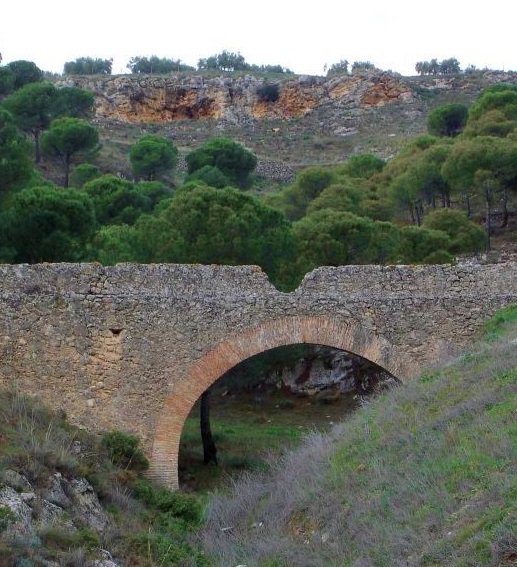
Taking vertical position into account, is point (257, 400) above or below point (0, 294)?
below

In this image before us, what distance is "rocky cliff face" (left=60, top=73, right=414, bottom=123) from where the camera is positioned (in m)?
58.8

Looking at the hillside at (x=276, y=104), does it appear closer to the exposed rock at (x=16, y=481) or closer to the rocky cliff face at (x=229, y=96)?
the rocky cliff face at (x=229, y=96)

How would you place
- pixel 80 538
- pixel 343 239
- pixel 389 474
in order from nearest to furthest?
pixel 80 538
pixel 389 474
pixel 343 239

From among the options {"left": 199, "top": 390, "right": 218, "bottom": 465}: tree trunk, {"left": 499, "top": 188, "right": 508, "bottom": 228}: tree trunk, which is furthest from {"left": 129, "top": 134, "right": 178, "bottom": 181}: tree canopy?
{"left": 199, "top": 390, "right": 218, "bottom": 465}: tree trunk

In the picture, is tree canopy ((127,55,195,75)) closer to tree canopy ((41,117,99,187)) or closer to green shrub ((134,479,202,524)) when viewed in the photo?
tree canopy ((41,117,99,187))

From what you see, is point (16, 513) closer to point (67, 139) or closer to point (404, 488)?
point (404, 488)

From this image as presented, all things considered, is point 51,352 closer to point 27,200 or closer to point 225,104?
point 27,200

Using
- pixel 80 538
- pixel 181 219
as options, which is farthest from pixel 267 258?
pixel 80 538

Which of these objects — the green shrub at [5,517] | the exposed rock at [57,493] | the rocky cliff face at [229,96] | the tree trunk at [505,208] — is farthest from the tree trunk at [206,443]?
the rocky cliff face at [229,96]

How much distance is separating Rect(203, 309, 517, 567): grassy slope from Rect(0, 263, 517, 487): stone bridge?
39.8 inches

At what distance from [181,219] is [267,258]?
7.26 ft

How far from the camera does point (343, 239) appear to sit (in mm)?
21312

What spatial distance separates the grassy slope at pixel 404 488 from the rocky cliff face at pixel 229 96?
50.9 m

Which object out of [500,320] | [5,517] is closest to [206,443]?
[500,320]
